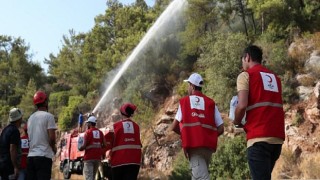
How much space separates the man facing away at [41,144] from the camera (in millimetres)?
7609

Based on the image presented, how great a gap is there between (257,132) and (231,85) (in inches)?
665

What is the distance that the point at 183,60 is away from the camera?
99.7ft

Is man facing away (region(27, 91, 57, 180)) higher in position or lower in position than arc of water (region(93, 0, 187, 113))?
lower

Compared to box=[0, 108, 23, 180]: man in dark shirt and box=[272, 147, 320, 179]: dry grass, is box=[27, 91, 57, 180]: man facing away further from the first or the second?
box=[272, 147, 320, 179]: dry grass

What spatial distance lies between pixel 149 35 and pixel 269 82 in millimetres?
28489

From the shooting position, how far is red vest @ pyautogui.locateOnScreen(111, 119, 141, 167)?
9047mm

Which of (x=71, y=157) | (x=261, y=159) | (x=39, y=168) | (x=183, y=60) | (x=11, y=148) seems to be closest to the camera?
(x=261, y=159)

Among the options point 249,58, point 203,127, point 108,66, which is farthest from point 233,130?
point 108,66

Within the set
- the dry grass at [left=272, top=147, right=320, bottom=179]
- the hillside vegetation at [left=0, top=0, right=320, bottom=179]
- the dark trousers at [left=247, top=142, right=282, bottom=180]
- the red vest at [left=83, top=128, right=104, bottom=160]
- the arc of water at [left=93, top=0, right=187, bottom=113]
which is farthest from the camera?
the arc of water at [left=93, top=0, right=187, bottom=113]

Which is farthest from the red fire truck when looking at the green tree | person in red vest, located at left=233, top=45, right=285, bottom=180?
person in red vest, located at left=233, top=45, right=285, bottom=180

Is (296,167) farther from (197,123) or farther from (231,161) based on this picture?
(197,123)

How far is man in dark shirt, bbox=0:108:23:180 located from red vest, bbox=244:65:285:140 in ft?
13.8

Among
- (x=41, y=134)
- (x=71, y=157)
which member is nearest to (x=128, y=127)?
(x=41, y=134)

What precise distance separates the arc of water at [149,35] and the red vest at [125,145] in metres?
22.1
